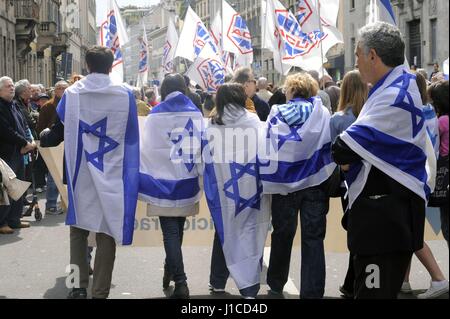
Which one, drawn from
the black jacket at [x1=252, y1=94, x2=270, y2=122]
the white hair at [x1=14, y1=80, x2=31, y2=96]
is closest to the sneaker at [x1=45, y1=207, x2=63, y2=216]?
the white hair at [x1=14, y1=80, x2=31, y2=96]

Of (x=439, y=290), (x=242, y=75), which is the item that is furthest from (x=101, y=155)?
(x=439, y=290)

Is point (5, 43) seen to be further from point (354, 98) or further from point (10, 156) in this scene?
point (354, 98)

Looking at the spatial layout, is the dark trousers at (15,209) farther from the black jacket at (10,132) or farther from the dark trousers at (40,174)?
the dark trousers at (40,174)

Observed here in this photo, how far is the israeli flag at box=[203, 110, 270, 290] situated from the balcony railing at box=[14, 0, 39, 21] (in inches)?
1310

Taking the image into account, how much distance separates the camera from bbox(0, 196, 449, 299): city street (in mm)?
7141

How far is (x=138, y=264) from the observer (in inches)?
333

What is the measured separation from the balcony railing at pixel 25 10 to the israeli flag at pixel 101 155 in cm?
3331

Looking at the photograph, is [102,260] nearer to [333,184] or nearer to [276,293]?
[276,293]

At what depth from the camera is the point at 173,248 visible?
6.79 m

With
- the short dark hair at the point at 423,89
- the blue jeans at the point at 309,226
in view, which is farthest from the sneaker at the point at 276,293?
the short dark hair at the point at 423,89

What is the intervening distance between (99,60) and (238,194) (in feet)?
4.71

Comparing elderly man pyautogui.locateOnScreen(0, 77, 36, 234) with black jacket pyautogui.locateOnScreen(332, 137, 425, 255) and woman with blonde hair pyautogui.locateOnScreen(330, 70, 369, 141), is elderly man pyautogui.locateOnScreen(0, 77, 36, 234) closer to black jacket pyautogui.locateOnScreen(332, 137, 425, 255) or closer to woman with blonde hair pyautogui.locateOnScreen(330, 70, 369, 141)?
woman with blonde hair pyautogui.locateOnScreen(330, 70, 369, 141)

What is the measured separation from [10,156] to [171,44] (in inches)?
681
